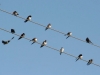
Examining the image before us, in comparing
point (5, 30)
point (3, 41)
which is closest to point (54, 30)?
point (5, 30)

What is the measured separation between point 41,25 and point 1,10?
227 cm

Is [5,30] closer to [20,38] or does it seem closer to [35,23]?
[35,23]

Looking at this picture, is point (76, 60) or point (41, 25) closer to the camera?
point (41, 25)

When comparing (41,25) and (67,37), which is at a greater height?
(67,37)

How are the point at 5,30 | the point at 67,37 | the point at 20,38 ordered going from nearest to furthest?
the point at 5,30 → the point at 20,38 → the point at 67,37

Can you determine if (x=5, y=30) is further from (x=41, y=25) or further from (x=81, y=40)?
(x=81, y=40)

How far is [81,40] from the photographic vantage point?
83.8 feet

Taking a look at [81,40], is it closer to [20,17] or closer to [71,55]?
[71,55]

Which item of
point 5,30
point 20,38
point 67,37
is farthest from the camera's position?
point 67,37

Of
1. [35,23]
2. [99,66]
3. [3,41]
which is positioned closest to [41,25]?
[35,23]

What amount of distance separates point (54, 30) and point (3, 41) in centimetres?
574

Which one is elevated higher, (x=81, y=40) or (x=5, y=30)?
(x=81, y=40)

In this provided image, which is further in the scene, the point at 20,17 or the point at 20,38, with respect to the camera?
the point at 20,38

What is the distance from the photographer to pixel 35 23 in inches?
1011
